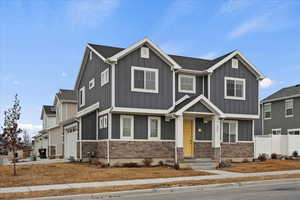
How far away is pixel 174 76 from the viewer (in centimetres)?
2273

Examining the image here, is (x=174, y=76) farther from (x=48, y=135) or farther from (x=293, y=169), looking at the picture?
(x=48, y=135)

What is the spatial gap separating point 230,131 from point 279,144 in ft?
25.6

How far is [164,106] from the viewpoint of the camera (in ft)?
72.6

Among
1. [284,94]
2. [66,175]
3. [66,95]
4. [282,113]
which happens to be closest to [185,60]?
[66,175]

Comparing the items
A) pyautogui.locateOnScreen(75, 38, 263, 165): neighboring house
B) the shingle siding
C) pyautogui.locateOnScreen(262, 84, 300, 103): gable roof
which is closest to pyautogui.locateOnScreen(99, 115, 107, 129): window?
pyautogui.locateOnScreen(75, 38, 263, 165): neighboring house

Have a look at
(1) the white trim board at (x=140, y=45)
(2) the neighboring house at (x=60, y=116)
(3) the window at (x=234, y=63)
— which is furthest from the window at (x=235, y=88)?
(2) the neighboring house at (x=60, y=116)

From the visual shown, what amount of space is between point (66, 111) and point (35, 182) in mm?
21823

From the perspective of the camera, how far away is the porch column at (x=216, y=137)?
2255 cm

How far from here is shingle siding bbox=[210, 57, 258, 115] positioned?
24.2 metres

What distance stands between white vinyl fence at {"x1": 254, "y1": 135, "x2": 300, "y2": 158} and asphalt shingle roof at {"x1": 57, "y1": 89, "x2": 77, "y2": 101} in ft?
63.1

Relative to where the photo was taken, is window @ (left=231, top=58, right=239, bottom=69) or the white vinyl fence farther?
the white vinyl fence

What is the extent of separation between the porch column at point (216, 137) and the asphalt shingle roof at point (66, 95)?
1843cm

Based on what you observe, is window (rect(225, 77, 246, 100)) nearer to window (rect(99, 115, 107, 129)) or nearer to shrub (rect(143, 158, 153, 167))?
shrub (rect(143, 158, 153, 167))

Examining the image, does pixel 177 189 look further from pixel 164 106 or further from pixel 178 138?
pixel 164 106
